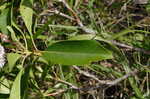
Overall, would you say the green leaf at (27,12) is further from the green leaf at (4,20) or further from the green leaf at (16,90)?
the green leaf at (16,90)

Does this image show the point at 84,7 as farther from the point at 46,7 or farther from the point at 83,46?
the point at 83,46

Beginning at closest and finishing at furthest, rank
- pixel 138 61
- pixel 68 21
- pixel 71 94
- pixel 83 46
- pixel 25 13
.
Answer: pixel 83 46, pixel 25 13, pixel 71 94, pixel 138 61, pixel 68 21

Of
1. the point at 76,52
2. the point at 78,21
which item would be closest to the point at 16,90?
the point at 76,52

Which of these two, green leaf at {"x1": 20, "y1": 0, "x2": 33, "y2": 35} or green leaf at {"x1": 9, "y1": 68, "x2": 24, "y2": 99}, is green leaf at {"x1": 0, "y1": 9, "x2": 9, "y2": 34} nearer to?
green leaf at {"x1": 20, "y1": 0, "x2": 33, "y2": 35}

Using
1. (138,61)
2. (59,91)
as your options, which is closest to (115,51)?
(138,61)

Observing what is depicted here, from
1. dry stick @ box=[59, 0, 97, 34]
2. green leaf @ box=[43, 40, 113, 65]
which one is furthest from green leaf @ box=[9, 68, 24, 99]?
dry stick @ box=[59, 0, 97, 34]

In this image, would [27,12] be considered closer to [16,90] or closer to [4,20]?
[4,20]
